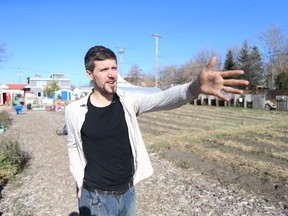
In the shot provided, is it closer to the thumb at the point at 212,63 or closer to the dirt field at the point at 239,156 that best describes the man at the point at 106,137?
the thumb at the point at 212,63

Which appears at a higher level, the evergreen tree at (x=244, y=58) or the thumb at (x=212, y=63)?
the evergreen tree at (x=244, y=58)

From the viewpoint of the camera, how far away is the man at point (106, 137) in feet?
6.96

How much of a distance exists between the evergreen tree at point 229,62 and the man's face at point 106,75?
5111cm

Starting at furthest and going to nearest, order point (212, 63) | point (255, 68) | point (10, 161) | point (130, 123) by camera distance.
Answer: point (255, 68), point (10, 161), point (130, 123), point (212, 63)

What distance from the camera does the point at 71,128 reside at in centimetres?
225

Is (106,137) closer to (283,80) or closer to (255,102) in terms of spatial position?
(255,102)

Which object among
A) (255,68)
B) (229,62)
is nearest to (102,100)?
(229,62)

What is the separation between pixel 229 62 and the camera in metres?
50.9

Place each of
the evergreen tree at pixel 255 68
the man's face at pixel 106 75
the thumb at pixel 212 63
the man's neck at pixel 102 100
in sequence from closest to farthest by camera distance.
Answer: the thumb at pixel 212 63
the man's face at pixel 106 75
the man's neck at pixel 102 100
the evergreen tree at pixel 255 68

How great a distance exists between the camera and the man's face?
6.91 ft

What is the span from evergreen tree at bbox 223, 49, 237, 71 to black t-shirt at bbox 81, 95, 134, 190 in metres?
51.1

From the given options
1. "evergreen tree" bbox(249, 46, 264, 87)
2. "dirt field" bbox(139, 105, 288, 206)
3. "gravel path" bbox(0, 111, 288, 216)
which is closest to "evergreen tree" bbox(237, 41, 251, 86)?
"evergreen tree" bbox(249, 46, 264, 87)

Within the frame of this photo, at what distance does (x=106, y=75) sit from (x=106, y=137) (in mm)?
465

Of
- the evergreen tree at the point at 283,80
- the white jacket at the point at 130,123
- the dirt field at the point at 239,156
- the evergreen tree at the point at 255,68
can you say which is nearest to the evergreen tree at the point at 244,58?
the evergreen tree at the point at 255,68
